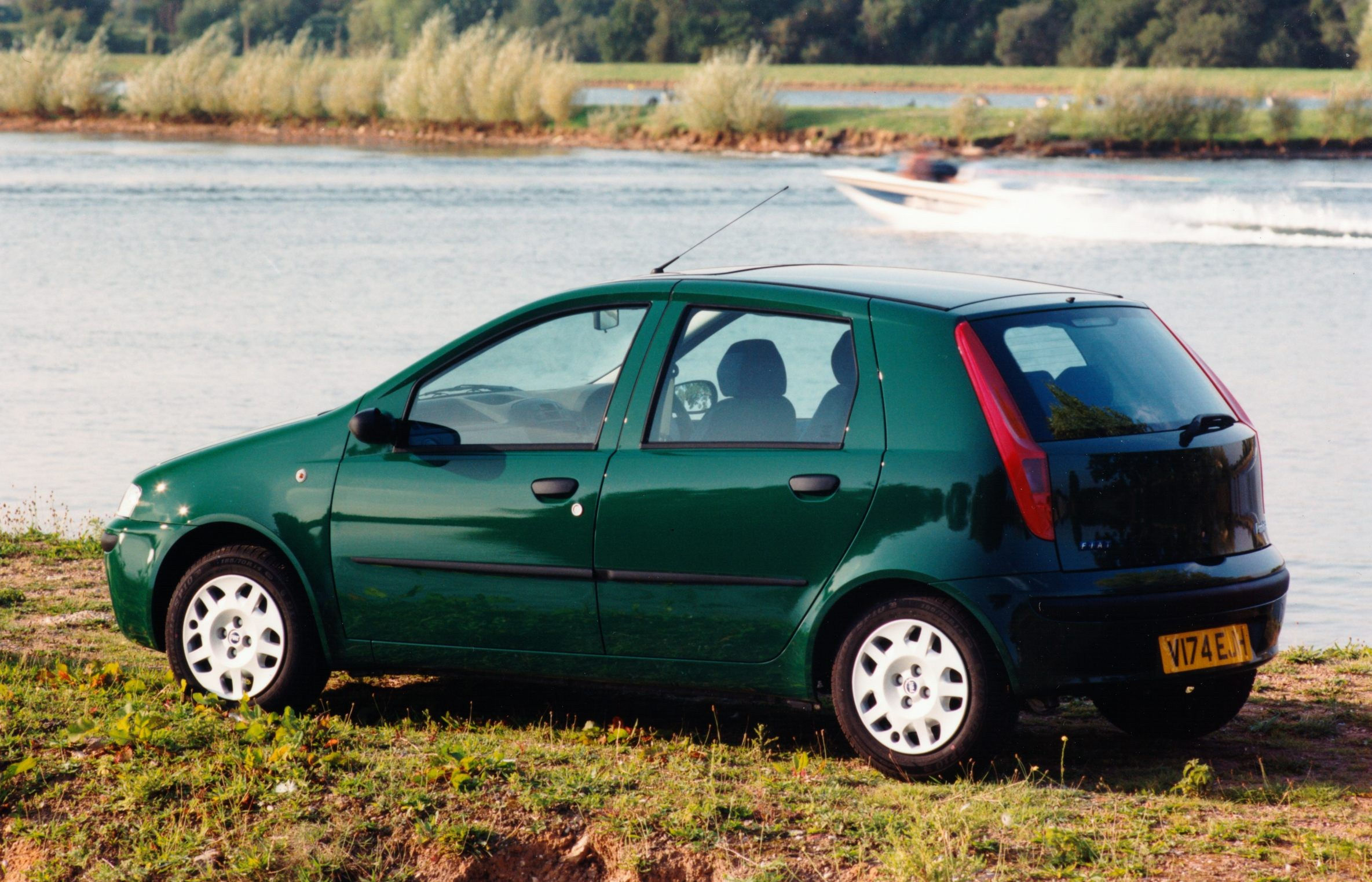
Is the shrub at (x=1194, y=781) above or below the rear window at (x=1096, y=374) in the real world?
below

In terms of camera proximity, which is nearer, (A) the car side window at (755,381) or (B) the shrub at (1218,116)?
(A) the car side window at (755,381)

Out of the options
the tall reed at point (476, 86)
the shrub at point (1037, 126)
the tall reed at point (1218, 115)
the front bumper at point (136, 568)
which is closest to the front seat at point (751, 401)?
the front bumper at point (136, 568)

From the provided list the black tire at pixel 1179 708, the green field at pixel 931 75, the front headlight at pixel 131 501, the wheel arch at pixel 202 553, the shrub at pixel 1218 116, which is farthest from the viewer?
the green field at pixel 931 75

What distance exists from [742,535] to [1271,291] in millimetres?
25463

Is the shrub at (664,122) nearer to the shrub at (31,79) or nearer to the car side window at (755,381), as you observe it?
the shrub at (31,79)

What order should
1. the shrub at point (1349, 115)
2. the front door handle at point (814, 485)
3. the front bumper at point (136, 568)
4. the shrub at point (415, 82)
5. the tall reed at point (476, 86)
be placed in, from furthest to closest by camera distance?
1. the shrub at point (415, 82)
2. the tall reed at point (476, 86)
3. the shrub at point (1349, 115)
4. the front bumper at point (136, 568)
5. the front door handle at point (814, 485)

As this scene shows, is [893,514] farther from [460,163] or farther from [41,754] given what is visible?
[460,163]

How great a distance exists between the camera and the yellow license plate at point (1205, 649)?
5148 mm

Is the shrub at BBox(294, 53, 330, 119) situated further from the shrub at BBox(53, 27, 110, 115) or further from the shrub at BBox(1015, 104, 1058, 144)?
the shrub at BBox(1015, 104, 1058, 144)

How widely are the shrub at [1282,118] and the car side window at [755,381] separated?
6822 cm

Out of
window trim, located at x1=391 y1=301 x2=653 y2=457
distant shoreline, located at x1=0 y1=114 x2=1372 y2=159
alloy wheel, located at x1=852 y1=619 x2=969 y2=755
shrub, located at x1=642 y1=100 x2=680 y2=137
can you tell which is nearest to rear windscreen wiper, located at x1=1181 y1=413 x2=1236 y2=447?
alloy wheel, located at x1=852 y1=619 x2=969 y2=755

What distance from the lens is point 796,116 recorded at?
3031 inches

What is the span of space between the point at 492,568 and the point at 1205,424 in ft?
7.96

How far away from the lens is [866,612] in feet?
17.3
